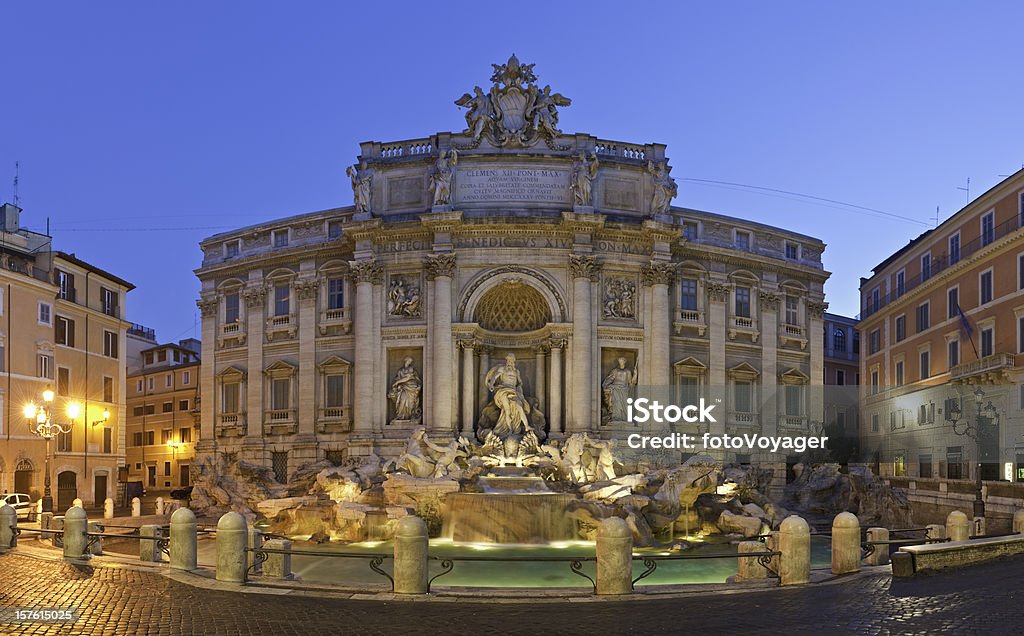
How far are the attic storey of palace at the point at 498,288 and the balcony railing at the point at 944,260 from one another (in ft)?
28.0

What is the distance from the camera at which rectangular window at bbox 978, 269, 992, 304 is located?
3903cm

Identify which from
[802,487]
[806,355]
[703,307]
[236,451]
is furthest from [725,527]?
[236,451]

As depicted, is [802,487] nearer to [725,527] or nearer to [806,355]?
[806,355]

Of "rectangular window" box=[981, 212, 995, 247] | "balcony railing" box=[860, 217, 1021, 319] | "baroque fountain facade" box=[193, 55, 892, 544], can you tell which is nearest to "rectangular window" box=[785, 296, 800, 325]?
"baroque fountain facade" box=[193, 55, 892, 544]

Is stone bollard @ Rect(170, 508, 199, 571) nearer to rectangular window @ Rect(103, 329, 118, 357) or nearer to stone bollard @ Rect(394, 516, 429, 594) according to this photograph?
stone bollard @ Rect(394, 516, 429, 594)

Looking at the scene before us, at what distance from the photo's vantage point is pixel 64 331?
1815 inches

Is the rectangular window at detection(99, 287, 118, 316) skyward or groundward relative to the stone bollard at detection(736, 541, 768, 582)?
skyward

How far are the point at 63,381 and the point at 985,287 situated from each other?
4444 cm

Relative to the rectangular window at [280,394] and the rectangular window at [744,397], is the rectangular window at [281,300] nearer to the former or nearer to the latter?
the rectangular window at [280,394]

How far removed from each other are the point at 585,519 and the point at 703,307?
1732cm

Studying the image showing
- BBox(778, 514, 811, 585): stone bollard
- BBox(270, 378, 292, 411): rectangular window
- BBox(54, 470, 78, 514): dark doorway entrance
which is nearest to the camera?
BBox(778, 514, 811, 585): stone bollard

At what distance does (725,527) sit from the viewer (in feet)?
95.9

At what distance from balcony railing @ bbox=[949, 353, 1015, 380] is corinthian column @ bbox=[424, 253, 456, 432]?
22.3 m

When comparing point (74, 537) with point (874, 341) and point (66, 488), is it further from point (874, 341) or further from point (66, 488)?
point (874, 341)
